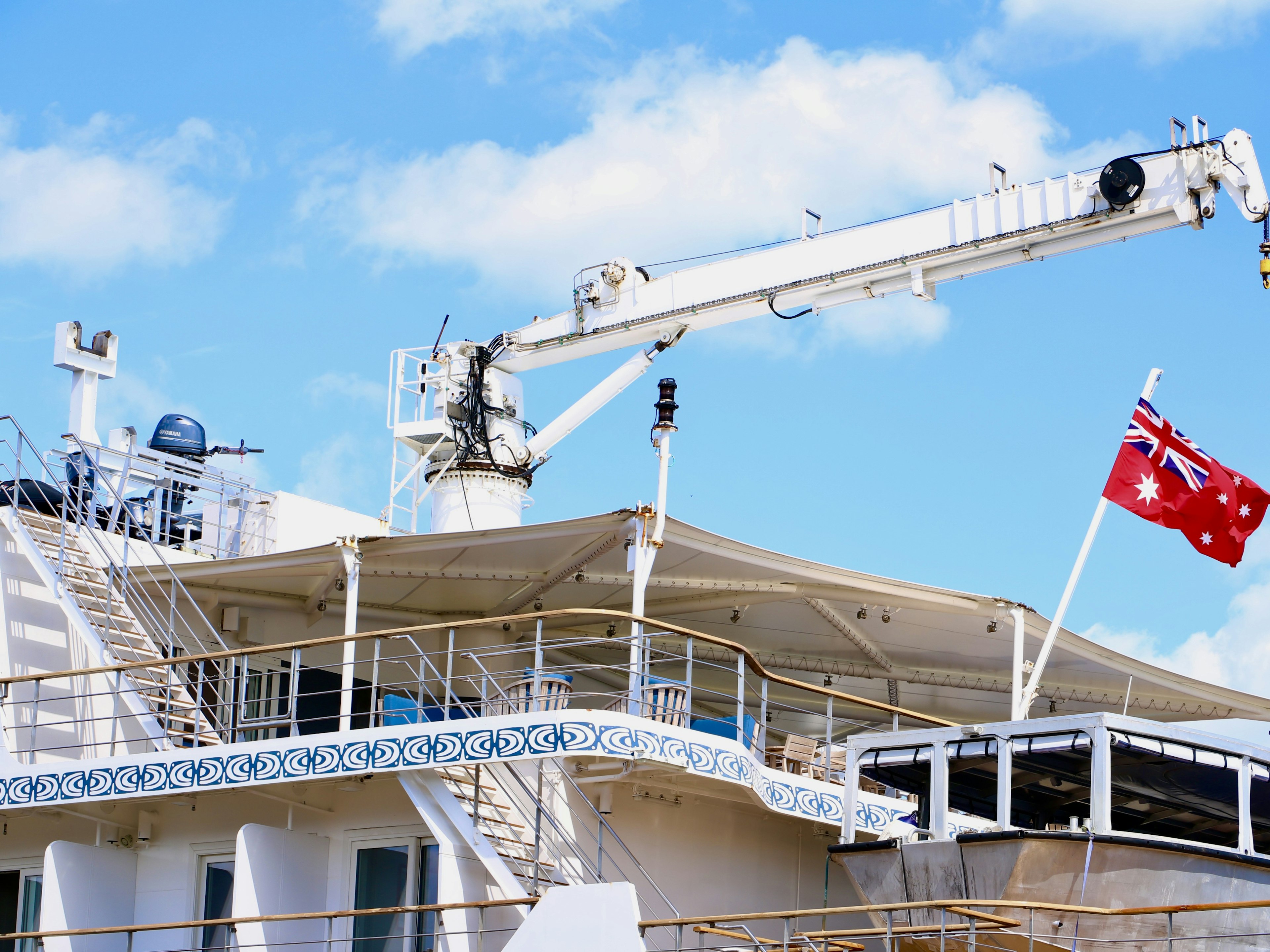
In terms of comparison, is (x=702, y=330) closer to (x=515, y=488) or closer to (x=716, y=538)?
(x=515, y=488)

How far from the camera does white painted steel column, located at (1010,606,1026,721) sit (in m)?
19.3

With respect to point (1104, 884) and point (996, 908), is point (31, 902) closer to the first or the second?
point (996, 908)

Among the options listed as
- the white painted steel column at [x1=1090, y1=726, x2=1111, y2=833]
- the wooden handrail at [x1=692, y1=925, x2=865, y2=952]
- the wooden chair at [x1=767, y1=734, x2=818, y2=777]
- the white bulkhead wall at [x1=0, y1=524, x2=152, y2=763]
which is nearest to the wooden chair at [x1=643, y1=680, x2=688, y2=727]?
the wooden chair at [x1=767, y1=734, x2=818, y2=777]

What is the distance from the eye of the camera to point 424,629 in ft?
53.4

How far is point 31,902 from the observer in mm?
19062

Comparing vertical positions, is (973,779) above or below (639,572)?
below

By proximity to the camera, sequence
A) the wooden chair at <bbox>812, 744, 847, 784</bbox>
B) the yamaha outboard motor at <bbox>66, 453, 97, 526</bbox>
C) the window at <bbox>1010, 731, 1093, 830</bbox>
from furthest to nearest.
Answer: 1. the yamaha outboard motor at <bbox>66, 453, 97, 526</bbox>
2. the wooden chair at <bbox>812, 744, 847, 784</bbox>
3. the window at <bbox>1010, 731, 1093, 830</bbox>

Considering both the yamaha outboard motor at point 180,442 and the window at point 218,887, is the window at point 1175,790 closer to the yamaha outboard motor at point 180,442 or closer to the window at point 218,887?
the window at point 218,887

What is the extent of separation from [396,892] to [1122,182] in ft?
39.0

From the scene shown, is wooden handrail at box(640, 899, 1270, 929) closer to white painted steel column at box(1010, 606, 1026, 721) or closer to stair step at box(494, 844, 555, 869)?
stair step at box(494, 844, 555, 869)

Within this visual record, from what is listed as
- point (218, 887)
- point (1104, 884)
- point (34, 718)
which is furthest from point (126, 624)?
point (1104, 884)

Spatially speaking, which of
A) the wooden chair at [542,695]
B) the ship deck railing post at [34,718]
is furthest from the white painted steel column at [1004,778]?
the ship deck railing post at [34,718]

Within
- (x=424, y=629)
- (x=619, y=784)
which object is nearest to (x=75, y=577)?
(x=424, y=629)

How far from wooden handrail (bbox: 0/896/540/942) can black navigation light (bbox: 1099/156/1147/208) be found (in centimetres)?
1093
